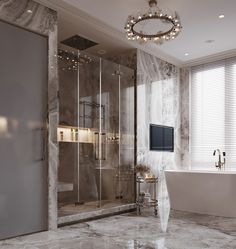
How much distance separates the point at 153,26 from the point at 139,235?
10.1 ft

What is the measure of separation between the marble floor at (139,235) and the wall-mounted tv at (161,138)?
68.1 inches

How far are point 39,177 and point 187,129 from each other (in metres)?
3.81

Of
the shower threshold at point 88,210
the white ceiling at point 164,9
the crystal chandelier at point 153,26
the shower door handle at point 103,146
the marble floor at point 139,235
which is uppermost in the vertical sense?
the white ceiling at point 164,9

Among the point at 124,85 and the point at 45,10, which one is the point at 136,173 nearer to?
the point at 124,85

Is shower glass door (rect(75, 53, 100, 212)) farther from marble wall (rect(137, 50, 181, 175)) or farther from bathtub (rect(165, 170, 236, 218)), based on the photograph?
bathtub (rect(165, 170, 236, 218))

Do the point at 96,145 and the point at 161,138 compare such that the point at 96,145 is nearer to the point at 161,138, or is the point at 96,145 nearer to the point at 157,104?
the point at 161,138

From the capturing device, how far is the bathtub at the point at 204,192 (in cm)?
449

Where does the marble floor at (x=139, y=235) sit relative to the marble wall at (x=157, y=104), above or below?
below

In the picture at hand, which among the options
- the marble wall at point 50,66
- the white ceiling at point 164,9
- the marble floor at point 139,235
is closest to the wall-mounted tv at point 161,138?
the white ceiling at point 164,9

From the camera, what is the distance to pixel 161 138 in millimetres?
5906

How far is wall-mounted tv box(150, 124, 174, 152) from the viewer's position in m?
5.68

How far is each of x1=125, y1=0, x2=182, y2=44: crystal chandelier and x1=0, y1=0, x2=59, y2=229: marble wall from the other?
1.02 metres

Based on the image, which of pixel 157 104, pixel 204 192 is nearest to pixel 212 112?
pixel 157 104

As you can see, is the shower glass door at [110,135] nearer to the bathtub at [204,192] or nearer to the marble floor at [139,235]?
the marble floor at [139,235]
